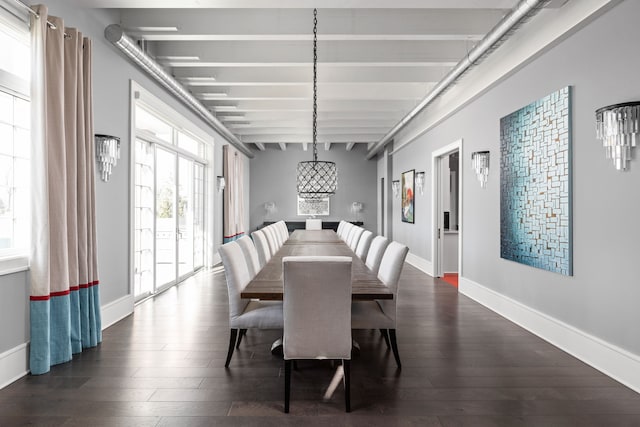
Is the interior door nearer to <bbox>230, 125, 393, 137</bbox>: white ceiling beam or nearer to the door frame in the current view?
<bbox>230, 125, 393, 137</bbox>: white ceiling beam

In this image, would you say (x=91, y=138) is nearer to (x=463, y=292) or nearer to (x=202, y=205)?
(x=202, y=205)

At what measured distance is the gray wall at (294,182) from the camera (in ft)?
38.0

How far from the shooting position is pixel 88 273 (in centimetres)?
312

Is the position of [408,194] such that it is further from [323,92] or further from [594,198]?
[594,198]

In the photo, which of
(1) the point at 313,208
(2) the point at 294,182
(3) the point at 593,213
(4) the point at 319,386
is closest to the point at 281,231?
(4) the point at 319,386

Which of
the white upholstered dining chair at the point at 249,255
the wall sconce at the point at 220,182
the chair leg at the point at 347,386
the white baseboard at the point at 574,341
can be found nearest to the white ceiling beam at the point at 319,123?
the wall sconce at the point at 220,182

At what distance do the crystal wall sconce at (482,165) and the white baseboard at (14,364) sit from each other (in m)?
4.65

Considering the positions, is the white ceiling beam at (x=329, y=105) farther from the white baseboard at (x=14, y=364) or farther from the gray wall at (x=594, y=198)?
the white baseboard at (x=14, y=364)

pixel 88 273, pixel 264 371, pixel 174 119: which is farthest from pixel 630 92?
pixel 174 119

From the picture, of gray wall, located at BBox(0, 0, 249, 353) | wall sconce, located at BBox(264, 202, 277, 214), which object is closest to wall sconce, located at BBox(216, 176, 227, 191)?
gray wall, located at BBox(0, 0, 249, 353)

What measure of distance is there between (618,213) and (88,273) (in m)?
4.08

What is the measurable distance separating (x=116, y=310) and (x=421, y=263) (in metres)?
5.19

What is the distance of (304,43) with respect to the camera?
4.48 m

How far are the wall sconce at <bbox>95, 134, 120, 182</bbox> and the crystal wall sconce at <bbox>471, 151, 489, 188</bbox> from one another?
12.9 ft
